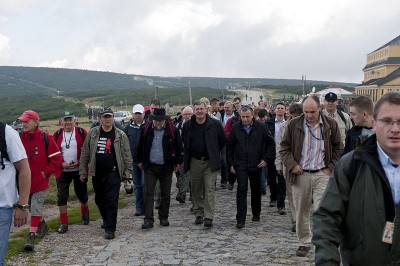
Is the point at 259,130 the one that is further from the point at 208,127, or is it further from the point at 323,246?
the point at 323,246

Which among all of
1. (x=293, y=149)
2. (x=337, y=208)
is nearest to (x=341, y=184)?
(x=337, y=208)

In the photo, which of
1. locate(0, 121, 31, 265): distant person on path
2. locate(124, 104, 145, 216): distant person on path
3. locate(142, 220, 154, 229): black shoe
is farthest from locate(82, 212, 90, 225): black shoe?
locate(0, 121, 31, 265): distant person on path

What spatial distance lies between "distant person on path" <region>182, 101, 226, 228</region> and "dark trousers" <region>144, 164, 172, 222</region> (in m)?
0.41

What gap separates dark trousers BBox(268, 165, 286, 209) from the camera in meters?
9.35

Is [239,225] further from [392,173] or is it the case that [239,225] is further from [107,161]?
[392,173]

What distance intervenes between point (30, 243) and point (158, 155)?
98.5 inches

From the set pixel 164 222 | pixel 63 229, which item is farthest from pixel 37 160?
pixel 164 222

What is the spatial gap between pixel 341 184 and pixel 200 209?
5.85 m

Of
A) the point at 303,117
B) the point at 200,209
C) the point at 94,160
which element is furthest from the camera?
the point at 200,209

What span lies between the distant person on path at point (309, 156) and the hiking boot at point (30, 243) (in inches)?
150

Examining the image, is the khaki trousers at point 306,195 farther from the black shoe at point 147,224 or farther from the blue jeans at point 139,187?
the blue jeans at point 139,187

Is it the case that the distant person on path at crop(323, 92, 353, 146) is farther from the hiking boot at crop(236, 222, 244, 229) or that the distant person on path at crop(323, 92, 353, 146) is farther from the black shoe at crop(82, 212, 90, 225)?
the black shoe at crop(82, 212, 90, 225)

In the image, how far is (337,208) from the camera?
3070mm

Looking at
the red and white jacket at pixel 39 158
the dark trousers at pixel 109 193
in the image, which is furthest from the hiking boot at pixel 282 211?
the red and white jacket at pixel 39 158
